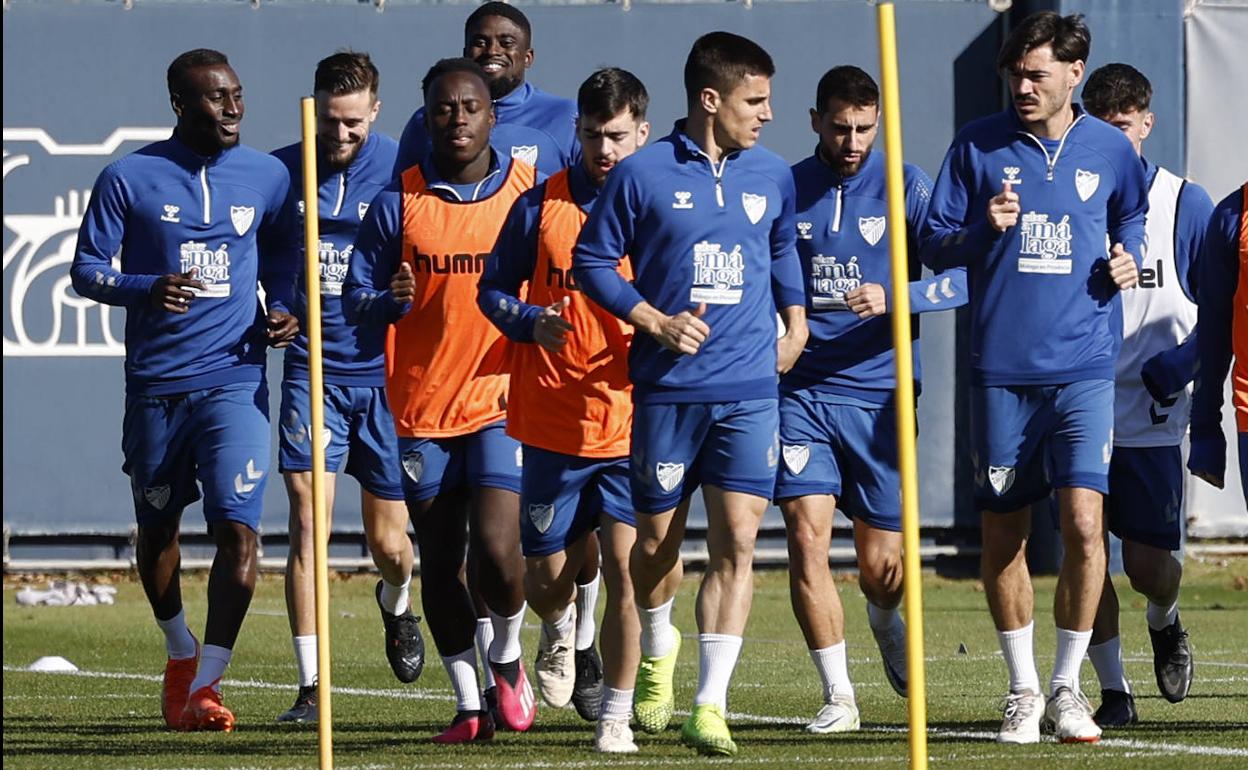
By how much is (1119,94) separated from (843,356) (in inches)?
62.3

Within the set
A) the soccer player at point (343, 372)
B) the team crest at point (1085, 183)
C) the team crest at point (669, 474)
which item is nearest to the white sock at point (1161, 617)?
the team crest at point (1085, 183)

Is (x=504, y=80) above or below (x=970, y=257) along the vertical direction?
above

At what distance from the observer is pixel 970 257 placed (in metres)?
8.41

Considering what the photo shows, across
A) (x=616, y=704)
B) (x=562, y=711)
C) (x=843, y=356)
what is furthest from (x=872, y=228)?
(x=562, y=711)

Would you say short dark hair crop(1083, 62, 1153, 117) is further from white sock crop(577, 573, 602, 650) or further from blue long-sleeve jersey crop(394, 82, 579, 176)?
white sock crop(577, 573, 602, 650)

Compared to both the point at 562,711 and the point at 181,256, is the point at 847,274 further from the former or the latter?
the point at 181,256

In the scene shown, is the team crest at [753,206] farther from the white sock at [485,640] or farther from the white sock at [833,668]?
the white sock at [485,640]

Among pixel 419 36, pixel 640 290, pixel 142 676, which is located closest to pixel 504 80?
pixel 640 290

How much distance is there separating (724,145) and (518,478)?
66.2 inches

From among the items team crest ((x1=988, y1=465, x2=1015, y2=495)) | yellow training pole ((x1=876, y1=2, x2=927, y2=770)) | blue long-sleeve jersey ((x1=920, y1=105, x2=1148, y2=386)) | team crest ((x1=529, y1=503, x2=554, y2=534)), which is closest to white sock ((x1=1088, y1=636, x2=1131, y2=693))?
team crest ((x1=988, y1=465, x2=1015, y2=495))

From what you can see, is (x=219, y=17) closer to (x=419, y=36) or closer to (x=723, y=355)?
(x=419, y=36)

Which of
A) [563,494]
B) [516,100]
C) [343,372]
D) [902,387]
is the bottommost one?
[563,494]

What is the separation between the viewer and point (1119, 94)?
964 cm

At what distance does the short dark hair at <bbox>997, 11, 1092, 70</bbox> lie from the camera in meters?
8.37
